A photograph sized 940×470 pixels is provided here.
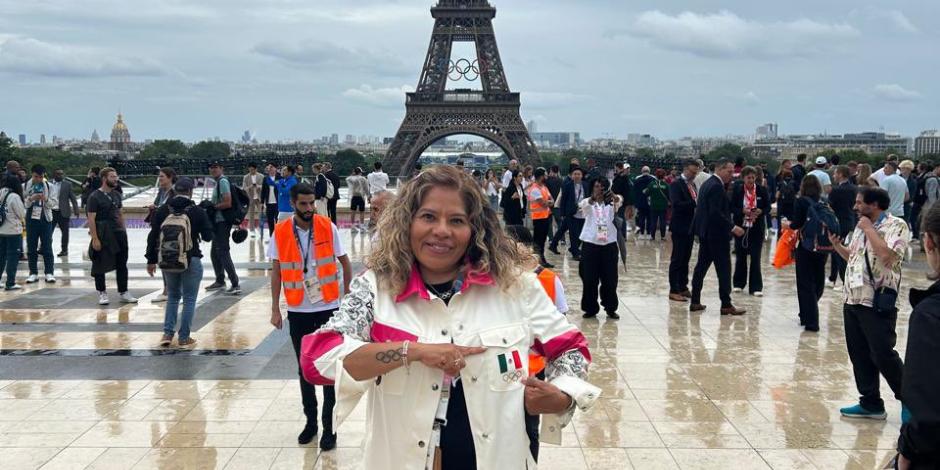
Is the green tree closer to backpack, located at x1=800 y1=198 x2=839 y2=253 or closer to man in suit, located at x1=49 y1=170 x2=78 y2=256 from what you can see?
man in suit, located at x1=49 y1=170 x2=78 y2=256

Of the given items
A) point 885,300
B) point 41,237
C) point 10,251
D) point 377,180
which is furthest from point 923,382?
point 377,180

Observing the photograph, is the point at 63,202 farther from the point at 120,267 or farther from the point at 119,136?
the point at 119,136

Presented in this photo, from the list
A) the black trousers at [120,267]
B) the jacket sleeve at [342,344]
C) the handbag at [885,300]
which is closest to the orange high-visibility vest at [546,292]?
the jacket sleeve at [342,344]

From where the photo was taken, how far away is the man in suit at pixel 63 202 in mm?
12363

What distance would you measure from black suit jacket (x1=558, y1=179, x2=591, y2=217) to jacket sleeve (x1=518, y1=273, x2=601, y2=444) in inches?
401

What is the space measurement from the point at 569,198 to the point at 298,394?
751 cm

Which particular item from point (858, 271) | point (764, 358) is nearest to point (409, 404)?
point (858, 271)

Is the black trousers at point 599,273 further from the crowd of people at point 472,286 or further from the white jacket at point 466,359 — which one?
the white jacket at point 466,359

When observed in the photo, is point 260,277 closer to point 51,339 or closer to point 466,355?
point 51,339

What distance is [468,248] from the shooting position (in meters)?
2.25

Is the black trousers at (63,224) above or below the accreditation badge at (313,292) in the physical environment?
below

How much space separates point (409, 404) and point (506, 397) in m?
0.28

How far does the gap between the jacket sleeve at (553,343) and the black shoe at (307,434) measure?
9.54ft

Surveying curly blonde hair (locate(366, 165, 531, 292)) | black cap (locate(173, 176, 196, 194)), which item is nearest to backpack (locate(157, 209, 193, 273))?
black cap (locate(173, 176, 196, 194))
